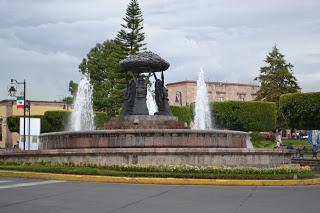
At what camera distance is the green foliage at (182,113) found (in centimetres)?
5150

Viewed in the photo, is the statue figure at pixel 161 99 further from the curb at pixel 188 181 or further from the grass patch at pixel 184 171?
the curb at pixel 188 181

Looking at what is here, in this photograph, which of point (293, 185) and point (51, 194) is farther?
point (293, 185)

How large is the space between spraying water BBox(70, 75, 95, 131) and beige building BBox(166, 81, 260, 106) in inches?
1558

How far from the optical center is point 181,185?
1549cm

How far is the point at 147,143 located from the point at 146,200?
947 centimetres

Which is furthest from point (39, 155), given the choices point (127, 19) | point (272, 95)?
point (272, 95)

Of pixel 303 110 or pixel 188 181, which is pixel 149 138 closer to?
pixel 188 181

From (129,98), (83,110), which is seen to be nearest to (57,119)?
(83,110)

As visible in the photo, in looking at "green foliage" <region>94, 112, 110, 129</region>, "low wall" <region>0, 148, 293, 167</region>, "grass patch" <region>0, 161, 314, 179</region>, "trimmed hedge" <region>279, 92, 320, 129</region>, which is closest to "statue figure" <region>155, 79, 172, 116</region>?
"low wall" <region>0, 148, 293, 167</region>

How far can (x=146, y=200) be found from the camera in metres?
11.1

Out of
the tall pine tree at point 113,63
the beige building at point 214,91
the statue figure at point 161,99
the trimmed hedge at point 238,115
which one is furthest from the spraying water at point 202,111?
the beige building at point 214,91

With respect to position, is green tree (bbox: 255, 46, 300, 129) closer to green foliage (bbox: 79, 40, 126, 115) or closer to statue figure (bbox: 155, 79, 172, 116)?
green foliage (bbox: 79, 40, 126, 115)

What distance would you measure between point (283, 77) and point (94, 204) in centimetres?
6147

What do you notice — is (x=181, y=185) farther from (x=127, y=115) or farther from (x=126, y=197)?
(x=127, y=115)
